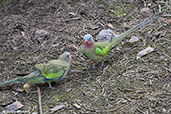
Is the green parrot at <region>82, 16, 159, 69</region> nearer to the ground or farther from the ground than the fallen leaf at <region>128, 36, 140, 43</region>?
farther from the ground

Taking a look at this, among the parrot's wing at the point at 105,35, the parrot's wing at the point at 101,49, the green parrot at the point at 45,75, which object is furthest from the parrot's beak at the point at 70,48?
the green parrot at the point at 45,75

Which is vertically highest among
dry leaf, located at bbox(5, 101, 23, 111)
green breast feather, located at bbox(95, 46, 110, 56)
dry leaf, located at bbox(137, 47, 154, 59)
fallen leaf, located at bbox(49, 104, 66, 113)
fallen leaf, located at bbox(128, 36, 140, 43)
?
green breast feather, located at bbox(95, 46, 110, 56)

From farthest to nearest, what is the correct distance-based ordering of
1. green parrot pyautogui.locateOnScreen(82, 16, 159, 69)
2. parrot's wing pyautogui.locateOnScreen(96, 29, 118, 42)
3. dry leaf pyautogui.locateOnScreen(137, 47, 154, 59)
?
parrot's wing pyautogui.locateOnScreen(96, 29, 118, 42)
dry leaf pyautogui.locateOnScreen(137, 47, 154, 59)
green parrot pyautogui.locateOnScreen(82, 16, 159, 69)

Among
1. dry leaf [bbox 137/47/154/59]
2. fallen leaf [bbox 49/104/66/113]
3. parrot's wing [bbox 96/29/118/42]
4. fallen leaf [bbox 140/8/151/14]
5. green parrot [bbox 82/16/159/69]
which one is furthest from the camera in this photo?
fallen leaf [bbox 140/8/151/14]

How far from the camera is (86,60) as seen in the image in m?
5.91

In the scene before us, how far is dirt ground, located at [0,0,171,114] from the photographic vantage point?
178 inches

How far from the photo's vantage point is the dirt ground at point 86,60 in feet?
14.8

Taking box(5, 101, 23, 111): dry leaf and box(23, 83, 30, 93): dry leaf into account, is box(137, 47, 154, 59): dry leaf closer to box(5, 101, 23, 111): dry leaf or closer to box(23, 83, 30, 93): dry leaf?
box(23, 83, 30, 93): dry leaf

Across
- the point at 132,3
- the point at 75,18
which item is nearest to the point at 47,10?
the point at 75,18

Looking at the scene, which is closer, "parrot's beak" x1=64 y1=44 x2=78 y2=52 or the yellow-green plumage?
the yellow-green plumage

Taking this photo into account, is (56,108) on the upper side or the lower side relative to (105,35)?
lower

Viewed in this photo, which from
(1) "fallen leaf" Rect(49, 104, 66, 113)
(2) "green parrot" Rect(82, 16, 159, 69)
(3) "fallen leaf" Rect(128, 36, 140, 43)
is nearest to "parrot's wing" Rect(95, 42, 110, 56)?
(2) "green parrot" Rect(82, 16, 159, 69)

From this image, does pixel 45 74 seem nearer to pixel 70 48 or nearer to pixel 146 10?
pixel 70 48

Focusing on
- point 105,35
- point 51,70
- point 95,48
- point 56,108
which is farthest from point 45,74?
point 105,35
